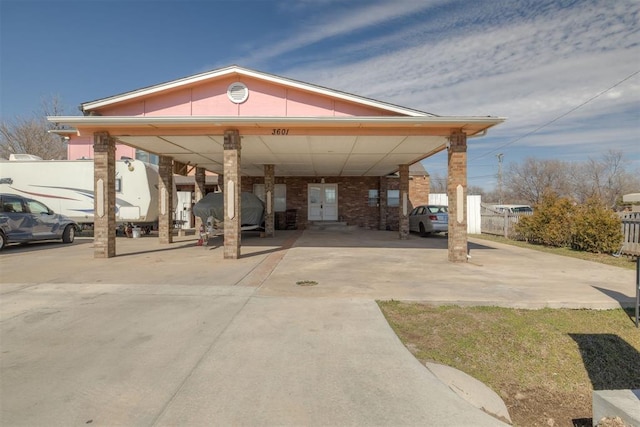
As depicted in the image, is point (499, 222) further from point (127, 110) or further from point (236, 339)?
point (236, 339)

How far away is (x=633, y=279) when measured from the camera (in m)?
7.34

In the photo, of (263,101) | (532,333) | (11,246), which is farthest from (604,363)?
(11,246)

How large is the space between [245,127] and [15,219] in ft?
28.9

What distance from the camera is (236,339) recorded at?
13.2ft

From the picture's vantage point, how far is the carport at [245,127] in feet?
30.3

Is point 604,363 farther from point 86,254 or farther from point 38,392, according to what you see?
point 86,254

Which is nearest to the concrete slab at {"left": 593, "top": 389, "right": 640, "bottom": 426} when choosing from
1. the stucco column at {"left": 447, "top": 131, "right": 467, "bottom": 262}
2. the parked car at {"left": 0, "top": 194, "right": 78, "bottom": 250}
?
the stucco column at {"left": 447, "top": 131, "right": 467, "bottom": 262}

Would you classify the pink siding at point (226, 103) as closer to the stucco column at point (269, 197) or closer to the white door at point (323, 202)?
the stucco column at point (269, 197)

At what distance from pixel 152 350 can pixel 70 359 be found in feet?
2.48

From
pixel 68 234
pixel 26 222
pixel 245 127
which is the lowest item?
pixel 68 234

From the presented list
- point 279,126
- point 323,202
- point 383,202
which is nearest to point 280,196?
point 323,202

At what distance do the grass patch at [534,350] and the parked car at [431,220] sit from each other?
11382 millimetres

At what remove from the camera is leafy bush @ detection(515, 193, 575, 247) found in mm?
12681

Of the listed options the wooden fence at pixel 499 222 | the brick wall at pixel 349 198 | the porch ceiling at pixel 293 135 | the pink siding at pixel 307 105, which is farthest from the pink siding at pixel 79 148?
the wooden fence at pixel 499 222
